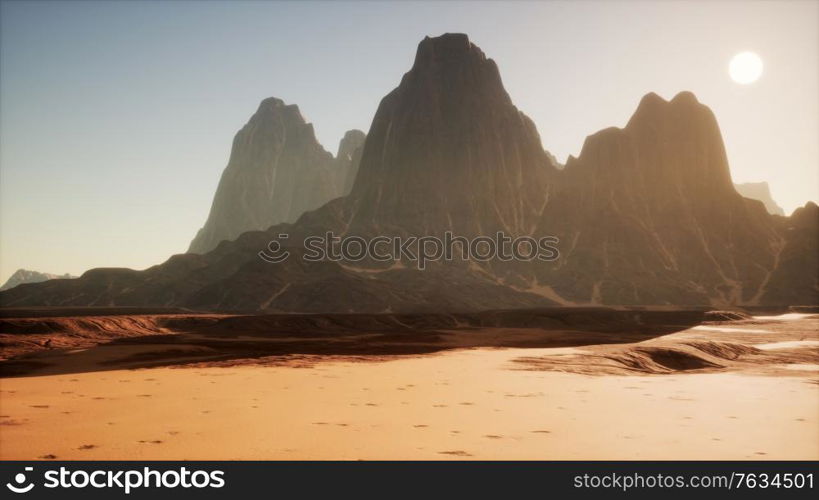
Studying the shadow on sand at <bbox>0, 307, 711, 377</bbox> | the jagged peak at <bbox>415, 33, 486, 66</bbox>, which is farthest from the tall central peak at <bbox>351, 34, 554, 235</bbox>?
the shadow on sand at <bbox>0, 307, 711, 377</bbox>

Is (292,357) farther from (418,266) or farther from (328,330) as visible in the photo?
(418,266)

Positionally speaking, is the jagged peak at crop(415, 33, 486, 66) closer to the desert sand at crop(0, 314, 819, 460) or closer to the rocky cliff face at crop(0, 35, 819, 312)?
the rocky cliff face at crop(0, 35, 819, 312)

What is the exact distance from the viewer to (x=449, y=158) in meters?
185

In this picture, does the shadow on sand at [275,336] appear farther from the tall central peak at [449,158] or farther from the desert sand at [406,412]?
the tall central peak at [449,158]

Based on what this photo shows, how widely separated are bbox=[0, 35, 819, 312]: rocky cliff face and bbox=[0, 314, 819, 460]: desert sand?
84.4 m

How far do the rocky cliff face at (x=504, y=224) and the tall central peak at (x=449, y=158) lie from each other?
1.74 feet

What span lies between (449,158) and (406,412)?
581ft

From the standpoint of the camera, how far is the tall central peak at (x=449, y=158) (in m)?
172

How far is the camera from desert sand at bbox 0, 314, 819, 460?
8766 mm
